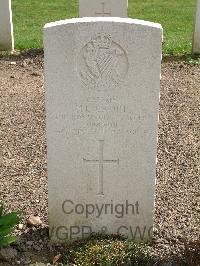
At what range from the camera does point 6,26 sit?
365 inches

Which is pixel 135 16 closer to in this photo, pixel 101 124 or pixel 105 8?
pixel 105 8

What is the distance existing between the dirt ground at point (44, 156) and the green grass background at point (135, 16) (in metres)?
1.03

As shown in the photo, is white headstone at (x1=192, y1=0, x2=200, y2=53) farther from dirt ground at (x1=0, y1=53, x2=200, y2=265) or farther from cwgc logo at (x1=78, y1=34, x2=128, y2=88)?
cwgc logo at (x1=78, y1=34, x2=128, y2=88)

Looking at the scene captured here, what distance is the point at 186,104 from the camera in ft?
24.0

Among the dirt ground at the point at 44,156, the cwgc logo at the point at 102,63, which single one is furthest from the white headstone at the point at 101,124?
the dirt ground at the point at 44,156

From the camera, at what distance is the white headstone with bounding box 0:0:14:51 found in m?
9.11

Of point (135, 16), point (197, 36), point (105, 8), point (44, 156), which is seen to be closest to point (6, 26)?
point (105, 8)

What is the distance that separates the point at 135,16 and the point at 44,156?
747cm

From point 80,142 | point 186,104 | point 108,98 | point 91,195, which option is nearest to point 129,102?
point 108,98

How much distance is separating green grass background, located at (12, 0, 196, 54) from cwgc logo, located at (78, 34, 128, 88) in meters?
5.68

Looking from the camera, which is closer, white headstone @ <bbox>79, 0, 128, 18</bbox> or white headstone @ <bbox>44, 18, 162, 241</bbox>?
white headstone @ <bbox>44, 18, 162, 241</bbox>

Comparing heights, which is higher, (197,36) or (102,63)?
(102,63)

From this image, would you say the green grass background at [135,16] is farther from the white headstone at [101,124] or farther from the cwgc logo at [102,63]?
the cwgc logo at [102,63]

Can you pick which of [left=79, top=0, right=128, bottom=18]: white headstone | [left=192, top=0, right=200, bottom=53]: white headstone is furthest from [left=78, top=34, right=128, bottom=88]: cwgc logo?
[left=192, top=0, right=200, bottom=53]: white headstone
